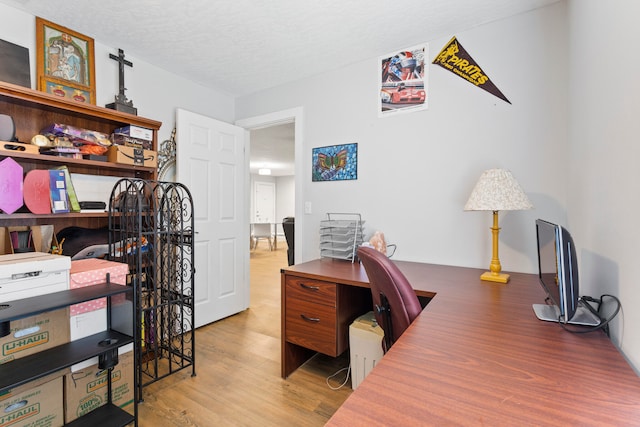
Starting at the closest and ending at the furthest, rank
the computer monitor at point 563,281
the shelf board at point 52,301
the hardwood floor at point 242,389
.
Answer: the computer monitor at point 563,281
the shelf board at point 52,301
the hardwood floor at point 242,389

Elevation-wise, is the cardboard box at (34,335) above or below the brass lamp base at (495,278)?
below

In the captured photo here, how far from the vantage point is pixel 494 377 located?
725 millimetres

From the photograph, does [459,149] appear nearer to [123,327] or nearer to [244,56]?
[244,56]

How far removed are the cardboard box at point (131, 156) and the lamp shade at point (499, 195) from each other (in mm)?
2210

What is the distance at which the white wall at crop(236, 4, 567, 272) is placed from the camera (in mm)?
1829

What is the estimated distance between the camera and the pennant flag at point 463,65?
201cm

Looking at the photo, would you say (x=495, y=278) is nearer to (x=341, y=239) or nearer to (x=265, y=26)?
(x=341, y=239)

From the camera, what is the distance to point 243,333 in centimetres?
276

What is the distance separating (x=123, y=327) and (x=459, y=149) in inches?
90.7

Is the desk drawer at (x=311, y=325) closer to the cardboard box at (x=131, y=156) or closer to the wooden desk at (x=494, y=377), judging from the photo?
the wooden desk at (x=494, y=377)

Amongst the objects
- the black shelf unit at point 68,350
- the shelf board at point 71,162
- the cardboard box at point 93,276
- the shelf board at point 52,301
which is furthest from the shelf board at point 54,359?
the shelf board at point 71,162

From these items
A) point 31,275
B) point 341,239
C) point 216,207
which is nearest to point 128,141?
point 216,207

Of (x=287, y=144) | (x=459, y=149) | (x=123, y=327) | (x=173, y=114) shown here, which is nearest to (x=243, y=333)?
(x=123, y=327)

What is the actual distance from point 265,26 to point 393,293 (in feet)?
6.16
